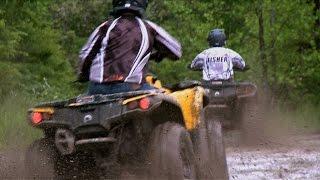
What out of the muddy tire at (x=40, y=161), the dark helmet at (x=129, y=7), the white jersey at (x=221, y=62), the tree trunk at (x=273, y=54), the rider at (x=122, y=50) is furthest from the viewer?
the tree trunk at (x=273, y=54)

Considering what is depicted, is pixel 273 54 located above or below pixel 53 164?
above

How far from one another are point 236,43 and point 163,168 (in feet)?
47.4

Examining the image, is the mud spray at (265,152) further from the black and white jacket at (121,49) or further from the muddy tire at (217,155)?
the black and white jacket at (121,49)

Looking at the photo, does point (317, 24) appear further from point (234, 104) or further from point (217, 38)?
point (234, 104)

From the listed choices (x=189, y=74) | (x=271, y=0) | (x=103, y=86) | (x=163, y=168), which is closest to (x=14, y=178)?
(x=103, y=86)

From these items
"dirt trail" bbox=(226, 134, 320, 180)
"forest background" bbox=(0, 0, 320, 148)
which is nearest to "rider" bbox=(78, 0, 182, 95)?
"dirt trail" bbox=(226, 134, 320, 180)

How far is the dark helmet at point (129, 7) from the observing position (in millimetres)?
6559

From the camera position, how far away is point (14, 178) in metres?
6.89

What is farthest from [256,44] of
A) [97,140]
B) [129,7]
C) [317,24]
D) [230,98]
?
[97,140]

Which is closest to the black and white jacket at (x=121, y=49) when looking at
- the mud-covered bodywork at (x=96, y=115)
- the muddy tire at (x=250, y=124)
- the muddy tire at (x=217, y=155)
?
the mud-covered bodywork at (x=96, y=115)

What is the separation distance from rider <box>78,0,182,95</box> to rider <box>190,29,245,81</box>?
5.68 metres

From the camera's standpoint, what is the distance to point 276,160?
9281 mm

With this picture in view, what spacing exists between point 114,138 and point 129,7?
137cm

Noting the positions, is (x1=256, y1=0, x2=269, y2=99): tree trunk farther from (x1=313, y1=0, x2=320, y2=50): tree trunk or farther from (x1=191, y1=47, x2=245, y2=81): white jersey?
(x1=191, y1=47, x2=245, y2=81): white jersey
